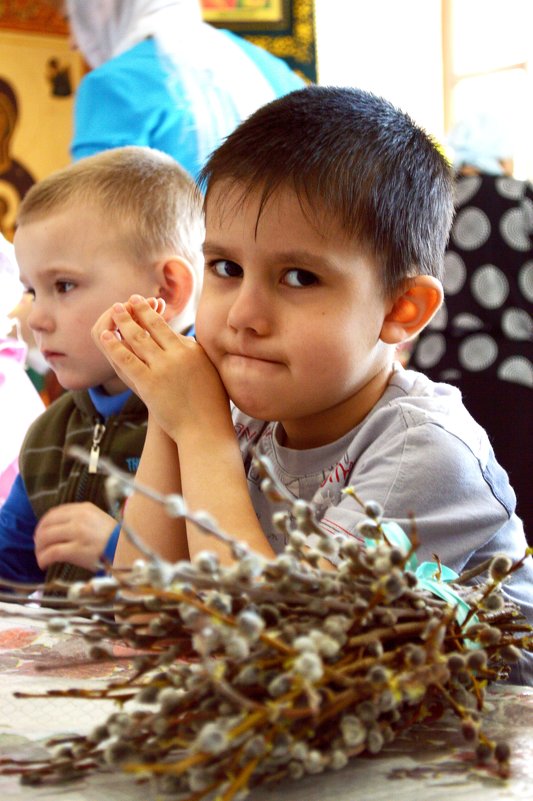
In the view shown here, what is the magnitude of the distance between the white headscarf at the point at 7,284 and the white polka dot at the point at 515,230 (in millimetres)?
1159

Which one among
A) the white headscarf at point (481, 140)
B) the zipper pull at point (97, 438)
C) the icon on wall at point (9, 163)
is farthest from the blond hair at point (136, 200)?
the icon on wall at point (9, 163)

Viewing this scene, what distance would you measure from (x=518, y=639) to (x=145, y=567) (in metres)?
0.31

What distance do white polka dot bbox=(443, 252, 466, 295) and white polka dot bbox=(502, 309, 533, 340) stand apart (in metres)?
0.15

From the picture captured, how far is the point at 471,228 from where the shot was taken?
2.62 m

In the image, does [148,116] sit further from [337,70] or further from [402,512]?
[337,70]

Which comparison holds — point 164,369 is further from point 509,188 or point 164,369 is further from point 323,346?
point 509,188

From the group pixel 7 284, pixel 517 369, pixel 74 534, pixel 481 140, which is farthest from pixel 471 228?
pixel 74 534

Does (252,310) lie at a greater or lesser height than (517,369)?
greater

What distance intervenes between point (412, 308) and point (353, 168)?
0.17 meters

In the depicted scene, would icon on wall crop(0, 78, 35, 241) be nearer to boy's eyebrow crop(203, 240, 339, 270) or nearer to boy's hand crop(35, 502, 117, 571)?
boy's hand crop(35, 502, 117, 571)

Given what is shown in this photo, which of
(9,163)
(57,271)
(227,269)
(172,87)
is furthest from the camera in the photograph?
(9,163)

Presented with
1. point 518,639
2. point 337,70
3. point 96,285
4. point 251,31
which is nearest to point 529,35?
point 337,70

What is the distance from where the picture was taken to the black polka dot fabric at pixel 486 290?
250 centimetres

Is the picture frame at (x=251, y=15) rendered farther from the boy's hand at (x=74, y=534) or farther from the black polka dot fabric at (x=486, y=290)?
the boy's hand at (x=74, y=534)
